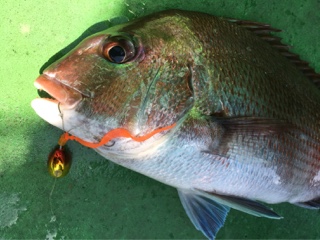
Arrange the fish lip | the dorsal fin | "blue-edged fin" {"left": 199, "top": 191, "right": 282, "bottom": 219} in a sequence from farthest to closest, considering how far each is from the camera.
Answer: the dorsal fin → "blue-edged fin" {"left": 199, "top": 191, "right": 282, "bottom": 219} → the fish lip

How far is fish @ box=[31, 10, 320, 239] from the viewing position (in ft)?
4.90

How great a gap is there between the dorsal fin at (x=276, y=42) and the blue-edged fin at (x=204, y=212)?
0.85m

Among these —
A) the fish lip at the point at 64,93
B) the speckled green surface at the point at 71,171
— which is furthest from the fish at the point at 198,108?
the speckled green surface at the point at 71,171

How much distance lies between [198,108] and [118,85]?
0.35 metres

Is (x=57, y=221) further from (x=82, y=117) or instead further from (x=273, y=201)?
(x=273, y=201)

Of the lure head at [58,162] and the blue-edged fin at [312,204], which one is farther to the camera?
the blue-edged fin at [312,204]

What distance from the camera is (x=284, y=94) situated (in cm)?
184

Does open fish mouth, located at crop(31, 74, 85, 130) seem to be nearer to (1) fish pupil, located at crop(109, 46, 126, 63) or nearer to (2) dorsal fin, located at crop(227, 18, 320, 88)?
(1) fish pupil, located at crop(109, 46, 126, 63)

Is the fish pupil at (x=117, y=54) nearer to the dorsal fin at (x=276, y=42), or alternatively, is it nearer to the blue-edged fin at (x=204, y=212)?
the dorsal fin at (x=276, y=42)

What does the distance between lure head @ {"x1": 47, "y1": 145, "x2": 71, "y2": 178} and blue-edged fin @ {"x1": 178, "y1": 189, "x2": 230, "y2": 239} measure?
0.59m

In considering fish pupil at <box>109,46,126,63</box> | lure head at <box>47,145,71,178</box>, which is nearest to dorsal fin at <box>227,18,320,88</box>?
fish pupil at <box>109,46,126,63</box>

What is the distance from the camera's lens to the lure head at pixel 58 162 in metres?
1.85

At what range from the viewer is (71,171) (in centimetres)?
196

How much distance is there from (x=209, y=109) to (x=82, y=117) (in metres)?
0.53
